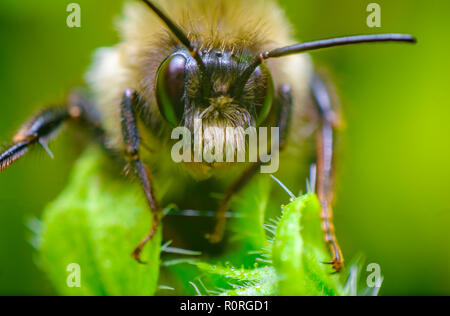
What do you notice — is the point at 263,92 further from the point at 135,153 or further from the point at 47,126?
the point at 47,126

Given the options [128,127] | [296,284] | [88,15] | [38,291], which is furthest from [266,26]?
[38,291]

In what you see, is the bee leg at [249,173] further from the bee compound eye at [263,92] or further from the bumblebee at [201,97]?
the bee compound eye at [263,92]

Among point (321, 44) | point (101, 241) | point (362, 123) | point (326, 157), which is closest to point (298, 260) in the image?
point (321, 44)

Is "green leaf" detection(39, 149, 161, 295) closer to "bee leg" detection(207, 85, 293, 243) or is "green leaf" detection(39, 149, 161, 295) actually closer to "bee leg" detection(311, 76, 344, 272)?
"bee leg" detection(207, 85, 293, 243)

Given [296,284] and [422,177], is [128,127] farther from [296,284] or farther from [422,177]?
[422,177]

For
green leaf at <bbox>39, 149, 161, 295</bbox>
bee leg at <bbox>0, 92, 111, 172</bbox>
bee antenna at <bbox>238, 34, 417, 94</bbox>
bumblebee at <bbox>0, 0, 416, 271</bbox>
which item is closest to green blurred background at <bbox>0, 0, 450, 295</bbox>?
bee leg at <bbox>0, 92, 111, 172</bbox>
